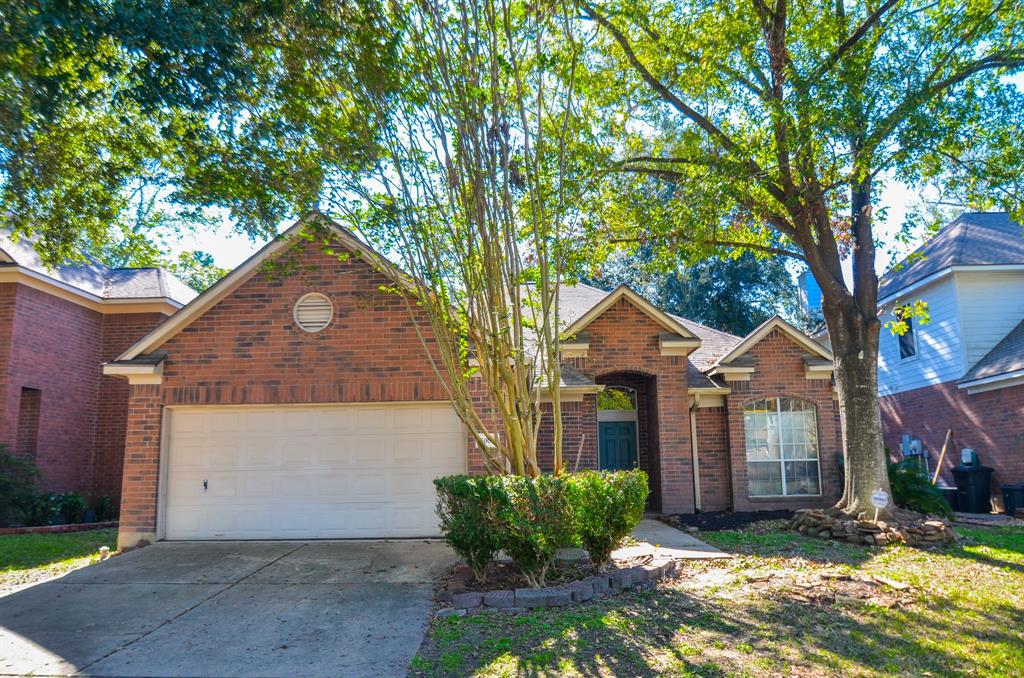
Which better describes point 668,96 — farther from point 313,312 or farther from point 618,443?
point 618,443

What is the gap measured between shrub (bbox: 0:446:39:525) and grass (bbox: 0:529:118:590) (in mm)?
774

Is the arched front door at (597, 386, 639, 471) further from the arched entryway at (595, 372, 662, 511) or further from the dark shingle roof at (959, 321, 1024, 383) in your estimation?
the dark shingle roof at (959, 321, 1024, 383)

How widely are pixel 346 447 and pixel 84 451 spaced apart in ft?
29.1

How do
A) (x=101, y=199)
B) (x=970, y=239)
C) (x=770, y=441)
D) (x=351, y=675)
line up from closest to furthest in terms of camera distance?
(x=351, y=675), (x=101, y=199), (x=770, y=441), (x=970, y=239)

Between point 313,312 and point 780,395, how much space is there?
32.8 ft

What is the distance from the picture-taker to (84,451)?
16.2 meters

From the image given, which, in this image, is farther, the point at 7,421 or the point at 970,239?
the point at 970,239

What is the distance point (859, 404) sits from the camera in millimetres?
11664

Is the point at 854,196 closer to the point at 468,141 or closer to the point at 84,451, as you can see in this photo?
the point at 468,141

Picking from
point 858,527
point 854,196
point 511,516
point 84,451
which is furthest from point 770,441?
point 84,451

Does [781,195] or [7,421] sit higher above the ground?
[781,195]

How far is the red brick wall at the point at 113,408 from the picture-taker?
53.5 feet

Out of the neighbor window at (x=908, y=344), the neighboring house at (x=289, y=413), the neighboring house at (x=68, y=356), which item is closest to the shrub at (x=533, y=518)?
the neighboring house at (x=289, y=413)

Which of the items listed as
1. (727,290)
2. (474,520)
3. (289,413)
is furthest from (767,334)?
(727,290)
